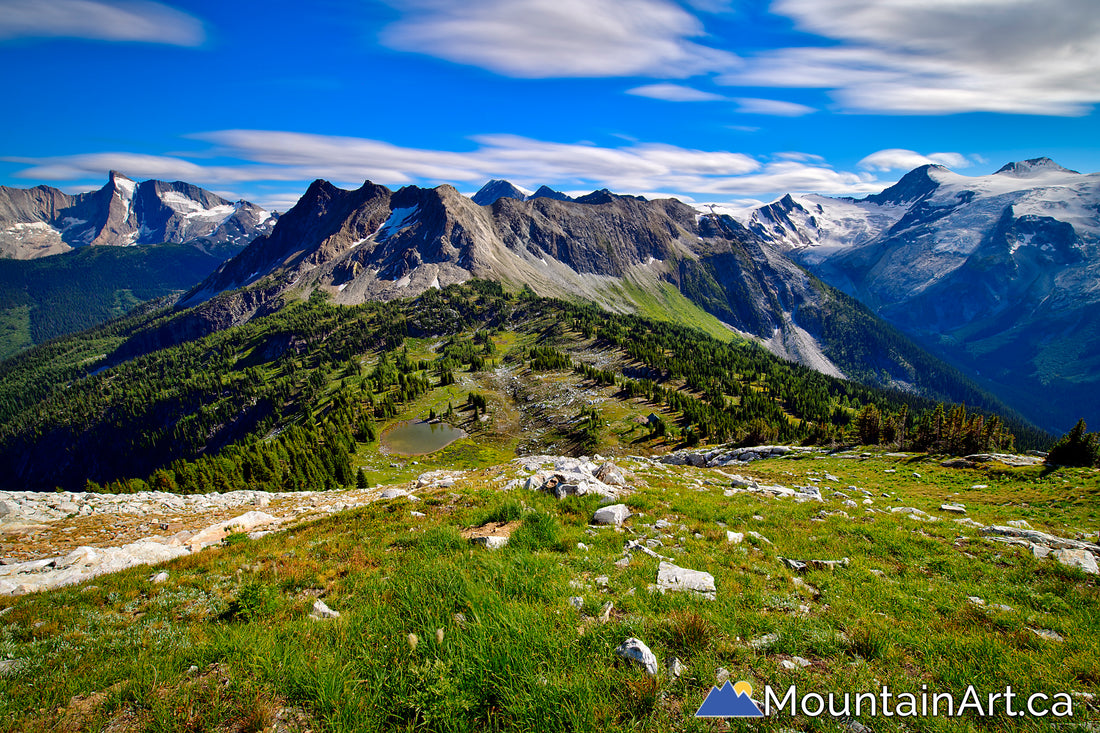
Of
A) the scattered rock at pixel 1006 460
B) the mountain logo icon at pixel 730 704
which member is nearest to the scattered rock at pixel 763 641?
the mountain logo icon at pixel 730 704

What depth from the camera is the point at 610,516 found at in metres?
12.0

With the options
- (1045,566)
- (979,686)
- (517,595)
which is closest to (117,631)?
(517,595)

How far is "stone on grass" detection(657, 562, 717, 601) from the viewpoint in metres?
7.45

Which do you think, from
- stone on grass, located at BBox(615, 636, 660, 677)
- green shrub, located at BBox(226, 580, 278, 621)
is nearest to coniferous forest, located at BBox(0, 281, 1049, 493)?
green shrub, located at BBox(226, 580, 278, 621)

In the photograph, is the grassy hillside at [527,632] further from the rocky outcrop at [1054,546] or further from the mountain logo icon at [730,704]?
the rocky outcrop at [1054,546]

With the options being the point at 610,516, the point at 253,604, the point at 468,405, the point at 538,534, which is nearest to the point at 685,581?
the point at 538,534

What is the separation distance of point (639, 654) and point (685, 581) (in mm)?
3207

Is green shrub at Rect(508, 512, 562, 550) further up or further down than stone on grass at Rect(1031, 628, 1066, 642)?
further down

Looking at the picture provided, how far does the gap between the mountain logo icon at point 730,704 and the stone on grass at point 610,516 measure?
22.7 feet

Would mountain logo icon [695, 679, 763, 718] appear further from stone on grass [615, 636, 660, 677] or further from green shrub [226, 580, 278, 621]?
green shrub [226, 580, 278, 621]

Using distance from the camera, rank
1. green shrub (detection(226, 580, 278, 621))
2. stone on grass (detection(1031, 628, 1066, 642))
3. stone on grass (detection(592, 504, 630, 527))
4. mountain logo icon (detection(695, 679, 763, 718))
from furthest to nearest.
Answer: stone on grass (detection(592, 504, 630, 527)) → green shrub (detection(226, 580, 278, 621)) → stone on grass (detection(1031, 628, 1066, 642)) → mountain logo icon (detection(695, 679, 763, 718))

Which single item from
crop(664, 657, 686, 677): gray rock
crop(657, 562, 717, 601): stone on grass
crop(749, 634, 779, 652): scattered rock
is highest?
crop(664, 657, 686, 677): gray rock

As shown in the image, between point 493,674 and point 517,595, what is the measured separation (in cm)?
213

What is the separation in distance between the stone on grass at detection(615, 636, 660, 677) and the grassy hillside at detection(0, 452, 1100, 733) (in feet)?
Answer: 0.48
